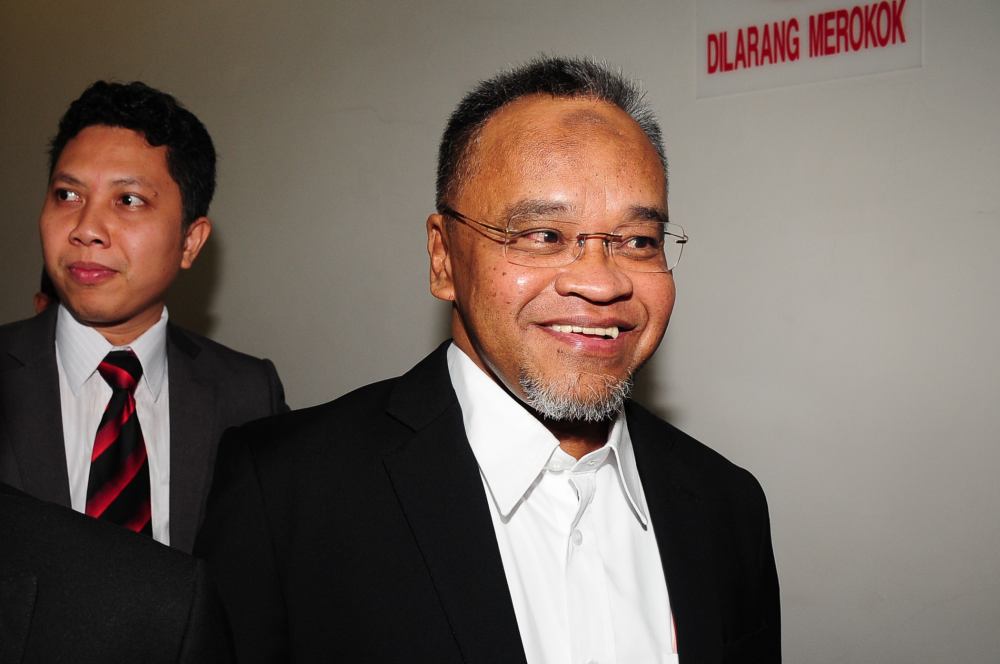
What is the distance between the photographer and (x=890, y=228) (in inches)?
60.5

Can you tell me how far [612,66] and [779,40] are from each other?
0.35m

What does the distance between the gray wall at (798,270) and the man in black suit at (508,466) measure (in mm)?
515

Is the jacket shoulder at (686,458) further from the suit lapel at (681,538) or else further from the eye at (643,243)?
the eye at (643,243)

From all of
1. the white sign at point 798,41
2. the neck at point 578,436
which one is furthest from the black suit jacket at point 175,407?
the white sign at point 798,41

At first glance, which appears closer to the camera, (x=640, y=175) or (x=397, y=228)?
(x=640, y=175)

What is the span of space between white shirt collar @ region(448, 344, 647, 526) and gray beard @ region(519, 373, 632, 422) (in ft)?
0.18

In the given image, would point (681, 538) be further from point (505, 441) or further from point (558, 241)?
point (558, 241)

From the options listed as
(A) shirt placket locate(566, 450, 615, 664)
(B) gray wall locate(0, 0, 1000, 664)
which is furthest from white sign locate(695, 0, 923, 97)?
(A) shirt placket locate(566, 450, 615, 664)

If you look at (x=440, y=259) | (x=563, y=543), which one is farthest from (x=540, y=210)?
(x=563, y=543)

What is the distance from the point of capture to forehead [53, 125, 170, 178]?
Result: 144 cm

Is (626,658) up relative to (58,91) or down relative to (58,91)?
down

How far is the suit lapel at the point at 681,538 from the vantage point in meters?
1.11

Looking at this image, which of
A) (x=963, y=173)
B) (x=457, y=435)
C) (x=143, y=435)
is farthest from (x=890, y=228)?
(x=143, y=435)

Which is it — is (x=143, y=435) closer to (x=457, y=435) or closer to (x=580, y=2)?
(x=457, y=435)
